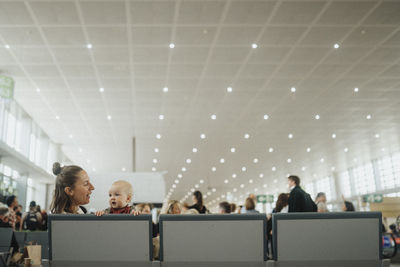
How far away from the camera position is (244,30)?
35.6 feet

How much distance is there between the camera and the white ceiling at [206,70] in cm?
1001

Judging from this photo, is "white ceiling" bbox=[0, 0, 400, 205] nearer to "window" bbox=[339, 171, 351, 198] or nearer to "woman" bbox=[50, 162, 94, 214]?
"woman" bbox=[50, 162, 94, 214]

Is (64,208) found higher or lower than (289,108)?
lower

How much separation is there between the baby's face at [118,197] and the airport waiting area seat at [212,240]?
452mm

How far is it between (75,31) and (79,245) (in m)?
8.38

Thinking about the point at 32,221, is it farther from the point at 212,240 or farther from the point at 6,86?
the point at 212,240

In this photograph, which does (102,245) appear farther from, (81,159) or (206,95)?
(81,159)

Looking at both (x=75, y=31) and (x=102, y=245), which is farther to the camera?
(x=75, y=31)

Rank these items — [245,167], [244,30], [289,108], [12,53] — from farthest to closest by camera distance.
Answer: [245,167], [289,108], [12,53], [244,30]

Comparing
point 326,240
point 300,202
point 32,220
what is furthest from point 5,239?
point 326,240

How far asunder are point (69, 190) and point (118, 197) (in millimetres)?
477

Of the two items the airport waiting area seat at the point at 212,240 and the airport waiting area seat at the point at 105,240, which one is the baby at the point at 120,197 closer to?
the airport waiting area seat at the point at 105,240

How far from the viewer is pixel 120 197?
3719 millimetres

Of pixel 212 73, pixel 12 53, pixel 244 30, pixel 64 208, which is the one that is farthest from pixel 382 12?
pixel 12 53
